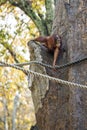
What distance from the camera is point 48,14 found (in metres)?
9.57

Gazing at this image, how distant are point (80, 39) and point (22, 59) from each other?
898 centimetres

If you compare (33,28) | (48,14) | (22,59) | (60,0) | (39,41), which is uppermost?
(60,0)

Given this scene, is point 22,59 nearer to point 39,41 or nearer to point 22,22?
point 22,22

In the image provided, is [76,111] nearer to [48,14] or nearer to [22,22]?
[48,14]

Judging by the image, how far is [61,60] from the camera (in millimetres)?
4711

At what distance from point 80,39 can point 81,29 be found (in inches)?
5.4

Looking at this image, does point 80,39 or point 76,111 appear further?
point 80,39

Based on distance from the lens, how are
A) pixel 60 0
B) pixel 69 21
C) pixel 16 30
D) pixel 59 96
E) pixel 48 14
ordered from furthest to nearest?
pixel 16 30 < pixel 48 14 < pixel 60 0 < pixel 69 21 < pixel 59 96

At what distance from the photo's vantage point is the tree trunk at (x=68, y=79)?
165 inches

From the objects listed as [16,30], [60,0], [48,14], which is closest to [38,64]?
[60,0]

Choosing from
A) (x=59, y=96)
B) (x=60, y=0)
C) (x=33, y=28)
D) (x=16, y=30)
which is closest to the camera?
(x=59, y=96)

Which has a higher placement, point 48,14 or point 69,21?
point 69,21

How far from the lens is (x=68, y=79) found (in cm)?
445

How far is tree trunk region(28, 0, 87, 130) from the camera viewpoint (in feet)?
13.8
